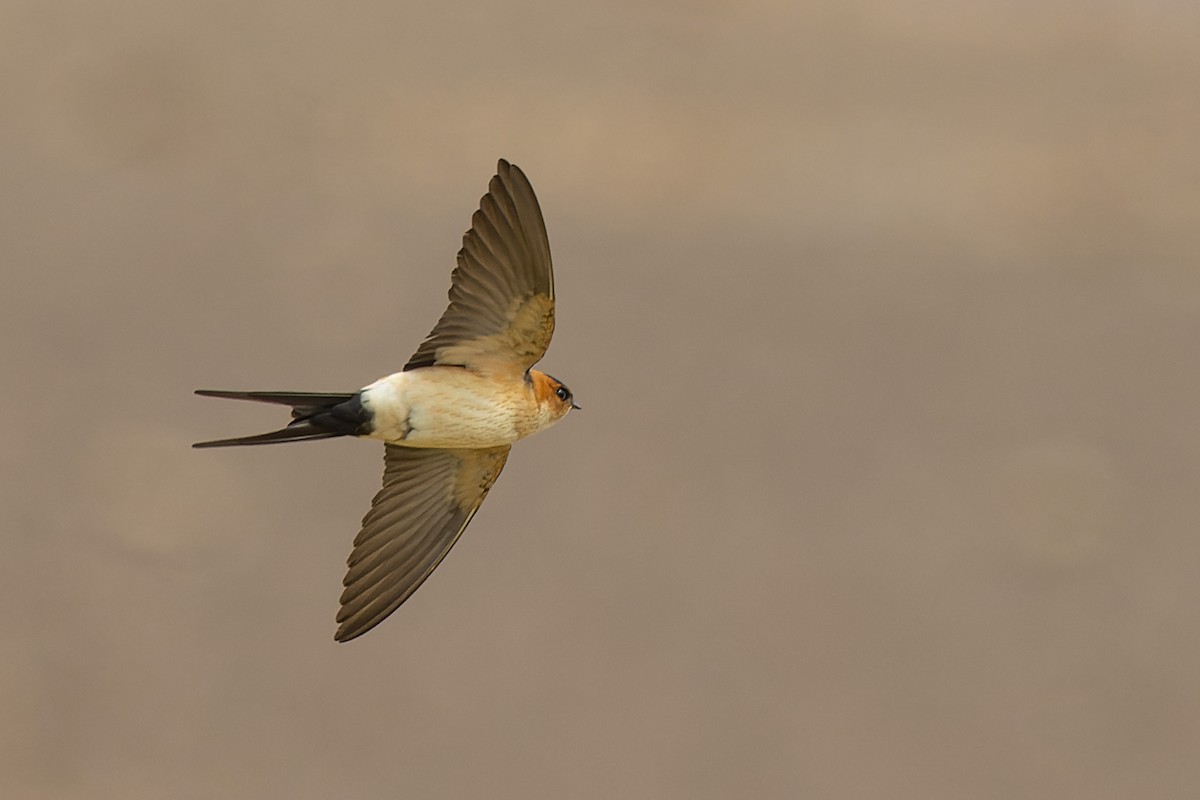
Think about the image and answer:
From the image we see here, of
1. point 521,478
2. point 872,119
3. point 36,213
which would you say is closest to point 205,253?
point 36,213

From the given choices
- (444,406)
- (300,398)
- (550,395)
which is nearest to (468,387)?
(444,406)

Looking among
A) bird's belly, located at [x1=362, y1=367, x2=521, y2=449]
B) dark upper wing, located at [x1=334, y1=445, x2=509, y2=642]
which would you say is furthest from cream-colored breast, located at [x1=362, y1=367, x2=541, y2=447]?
dark upper wing, located at [x1=334, y1=445, x2=509, y2=642]

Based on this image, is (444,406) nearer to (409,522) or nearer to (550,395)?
(550,395)

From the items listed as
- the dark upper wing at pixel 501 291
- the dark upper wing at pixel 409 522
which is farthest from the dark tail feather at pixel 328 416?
→ the dark upper wing at pixel 409 522

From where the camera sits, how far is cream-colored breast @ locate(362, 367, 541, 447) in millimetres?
3092

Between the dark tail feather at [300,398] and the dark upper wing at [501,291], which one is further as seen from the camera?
the dark upper wing at [501,291]

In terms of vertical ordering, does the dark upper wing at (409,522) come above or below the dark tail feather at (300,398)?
below

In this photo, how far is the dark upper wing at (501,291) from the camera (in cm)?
303

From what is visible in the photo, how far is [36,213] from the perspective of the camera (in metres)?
6.95

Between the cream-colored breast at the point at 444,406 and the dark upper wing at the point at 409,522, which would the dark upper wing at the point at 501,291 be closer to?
the cream-colored breast at the point at 444,406

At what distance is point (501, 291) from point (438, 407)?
0.22 meters

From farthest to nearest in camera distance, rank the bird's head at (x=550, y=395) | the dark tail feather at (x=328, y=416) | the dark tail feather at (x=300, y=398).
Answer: the bird's head at (x=550, y=395) < the dark tail feather at (x=328, y=416) < the dark tail feather at (x=300, y=398)

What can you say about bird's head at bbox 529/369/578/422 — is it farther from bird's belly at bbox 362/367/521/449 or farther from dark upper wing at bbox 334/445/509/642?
dark upper wing at bbox 334/445/509/642

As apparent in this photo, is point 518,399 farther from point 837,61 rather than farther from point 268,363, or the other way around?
point 837,61
